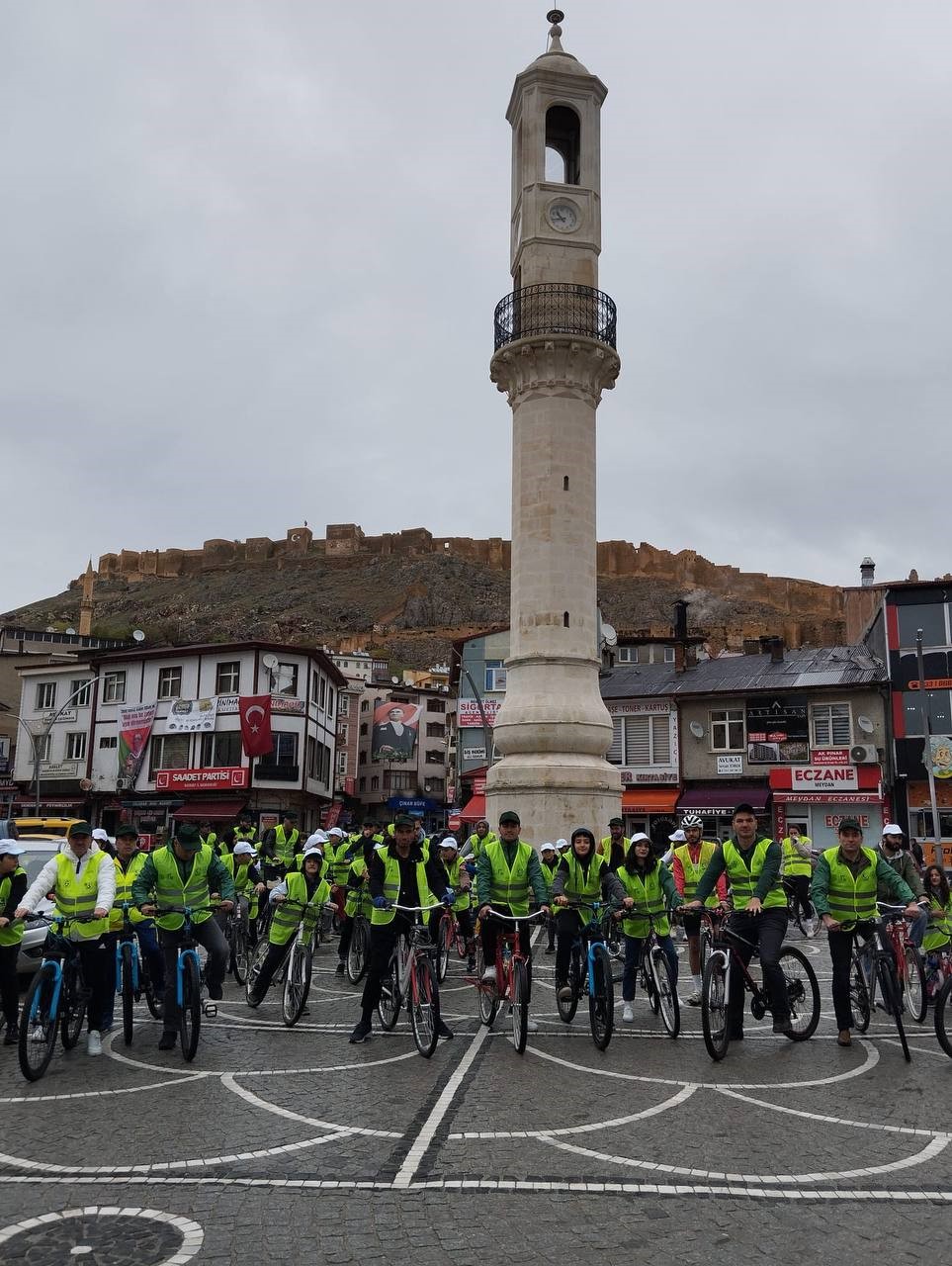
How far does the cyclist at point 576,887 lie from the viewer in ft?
35.4

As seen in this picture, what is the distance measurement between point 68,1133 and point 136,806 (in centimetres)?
4336

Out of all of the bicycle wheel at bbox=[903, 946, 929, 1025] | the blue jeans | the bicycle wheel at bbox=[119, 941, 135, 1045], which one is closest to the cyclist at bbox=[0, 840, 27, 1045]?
the bicycle wheel at bbox=[119, 941, 135, 1045]

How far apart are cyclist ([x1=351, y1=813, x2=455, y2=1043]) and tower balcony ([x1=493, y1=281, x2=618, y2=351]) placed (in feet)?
60.2

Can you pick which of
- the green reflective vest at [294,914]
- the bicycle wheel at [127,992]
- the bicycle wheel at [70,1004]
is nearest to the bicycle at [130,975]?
the bicycle wheel at [127,992]

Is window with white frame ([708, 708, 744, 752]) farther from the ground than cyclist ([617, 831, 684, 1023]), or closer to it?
farther from the ground

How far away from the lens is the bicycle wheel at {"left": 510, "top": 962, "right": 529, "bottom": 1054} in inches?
365

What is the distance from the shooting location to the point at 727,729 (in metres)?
39.8

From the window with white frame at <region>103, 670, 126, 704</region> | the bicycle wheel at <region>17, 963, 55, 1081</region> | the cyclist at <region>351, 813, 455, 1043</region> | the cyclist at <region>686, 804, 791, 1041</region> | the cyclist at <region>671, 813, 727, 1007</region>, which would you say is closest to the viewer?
the bicycle wheel at <region>17, 963, 55, 1081</region>

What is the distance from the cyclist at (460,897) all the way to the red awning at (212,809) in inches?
1266

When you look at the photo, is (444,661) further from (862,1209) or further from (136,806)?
(862,1209)

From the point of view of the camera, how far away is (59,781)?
50.7 meters

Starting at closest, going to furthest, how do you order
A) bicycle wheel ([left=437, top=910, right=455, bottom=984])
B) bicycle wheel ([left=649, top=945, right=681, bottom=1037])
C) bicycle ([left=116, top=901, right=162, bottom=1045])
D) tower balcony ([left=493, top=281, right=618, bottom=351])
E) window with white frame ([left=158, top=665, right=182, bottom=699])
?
bicycle wheel ([left=649, top=945, right=681, bottom=1037]) → bicycle ([left=116, top=901, right=162, bottom=1045]) → bicycle wheel ([left=437, top=910, right=455, bottom=984]) → tower balcony ([left=493, top=281, right=618, bottom=351]) → window with white frame ([left=158, top=665, right=182, bottom=699])

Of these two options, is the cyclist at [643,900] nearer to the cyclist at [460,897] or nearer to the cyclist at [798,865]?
the cyclist at [460,897]

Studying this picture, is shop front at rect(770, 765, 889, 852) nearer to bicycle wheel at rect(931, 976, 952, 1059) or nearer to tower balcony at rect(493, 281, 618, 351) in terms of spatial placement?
tower balcony at rect(493, 281, 618, 351)
